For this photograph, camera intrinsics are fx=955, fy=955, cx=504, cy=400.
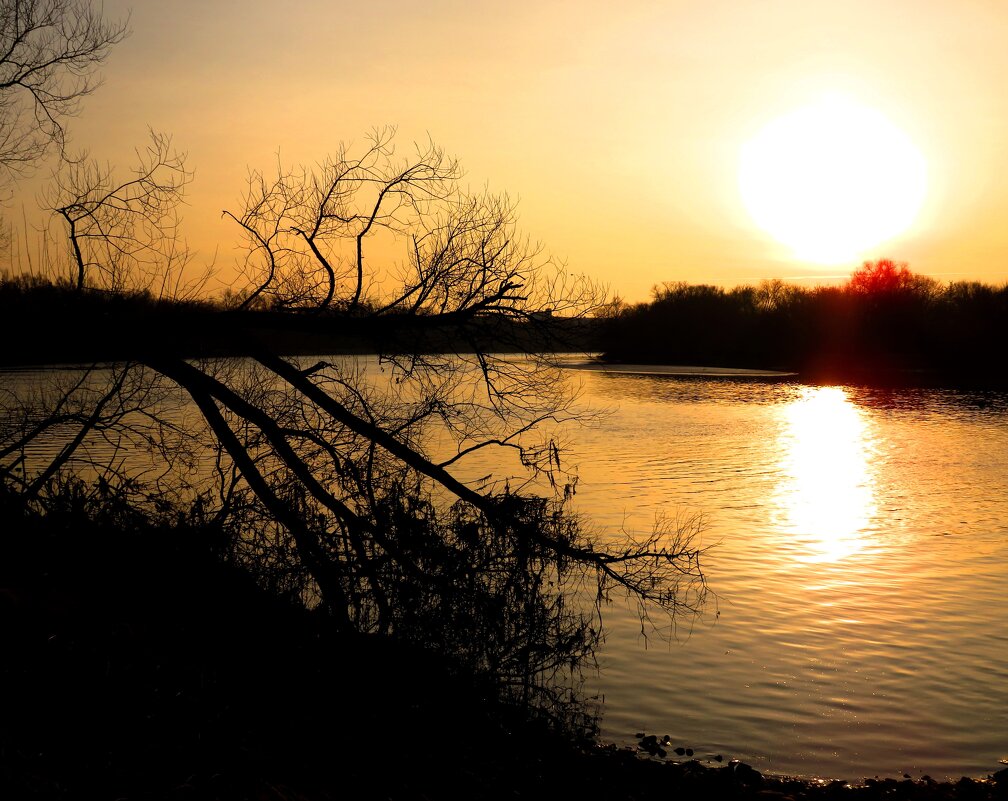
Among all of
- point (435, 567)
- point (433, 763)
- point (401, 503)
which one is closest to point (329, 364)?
point (401, 503)

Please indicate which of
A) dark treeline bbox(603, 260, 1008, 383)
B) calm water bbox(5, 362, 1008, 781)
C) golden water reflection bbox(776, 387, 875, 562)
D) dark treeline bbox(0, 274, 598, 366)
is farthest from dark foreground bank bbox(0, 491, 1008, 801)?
dark treeline bbox(603, 260, 1008, 383)

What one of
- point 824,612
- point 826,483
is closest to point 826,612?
point 824,612

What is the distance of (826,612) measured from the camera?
43.8 ft

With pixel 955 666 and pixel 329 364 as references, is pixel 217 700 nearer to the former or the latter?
pixel 329 364

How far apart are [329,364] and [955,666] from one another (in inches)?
308

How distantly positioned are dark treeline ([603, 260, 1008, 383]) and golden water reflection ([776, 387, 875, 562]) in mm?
35673

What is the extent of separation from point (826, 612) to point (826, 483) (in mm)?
12402

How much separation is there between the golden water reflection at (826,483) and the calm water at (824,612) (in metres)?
0.09

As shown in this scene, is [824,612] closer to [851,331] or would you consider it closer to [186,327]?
[186,327]

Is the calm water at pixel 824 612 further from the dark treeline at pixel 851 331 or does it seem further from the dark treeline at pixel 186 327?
the dark treeline at pixel 851 331

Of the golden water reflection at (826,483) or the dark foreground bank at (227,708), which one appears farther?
the golden water reflection at (826,483)

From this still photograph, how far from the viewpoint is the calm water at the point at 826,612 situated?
9.25 m

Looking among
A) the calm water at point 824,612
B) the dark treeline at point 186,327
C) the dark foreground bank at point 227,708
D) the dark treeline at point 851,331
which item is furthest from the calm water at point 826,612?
the dark treeline at point 851,331

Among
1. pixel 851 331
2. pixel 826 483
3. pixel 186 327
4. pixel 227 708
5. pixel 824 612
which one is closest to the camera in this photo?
pixel 227 708
